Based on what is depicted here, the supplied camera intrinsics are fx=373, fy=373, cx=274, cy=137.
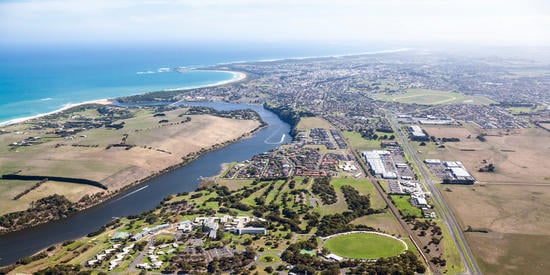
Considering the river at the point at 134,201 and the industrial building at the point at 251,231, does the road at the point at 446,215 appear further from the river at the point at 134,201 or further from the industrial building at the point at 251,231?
the river at the point at 134,201

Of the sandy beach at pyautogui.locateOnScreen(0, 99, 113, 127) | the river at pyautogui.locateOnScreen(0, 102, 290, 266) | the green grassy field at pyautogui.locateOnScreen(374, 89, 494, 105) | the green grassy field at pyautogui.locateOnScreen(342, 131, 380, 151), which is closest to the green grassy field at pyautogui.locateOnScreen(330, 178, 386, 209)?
the green grassy field at pyautogui.locateOnScreen(342, 131, 380, 151)

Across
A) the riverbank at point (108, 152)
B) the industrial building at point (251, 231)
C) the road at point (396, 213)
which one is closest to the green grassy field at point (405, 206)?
the road at point (396, 213)

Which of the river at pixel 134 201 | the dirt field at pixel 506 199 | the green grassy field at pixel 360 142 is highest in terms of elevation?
the green grassy field at pixel 360 142

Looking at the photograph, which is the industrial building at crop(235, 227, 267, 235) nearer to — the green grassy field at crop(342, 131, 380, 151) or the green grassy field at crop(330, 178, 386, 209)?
the green grassy field at crop(330, 178, 386, 209)

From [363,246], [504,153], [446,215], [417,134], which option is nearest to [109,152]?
[363,246]

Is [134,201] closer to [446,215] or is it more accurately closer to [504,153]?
[446,215]

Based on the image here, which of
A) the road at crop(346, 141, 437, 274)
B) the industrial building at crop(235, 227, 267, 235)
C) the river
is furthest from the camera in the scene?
the river

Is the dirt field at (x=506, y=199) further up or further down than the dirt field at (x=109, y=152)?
further down
